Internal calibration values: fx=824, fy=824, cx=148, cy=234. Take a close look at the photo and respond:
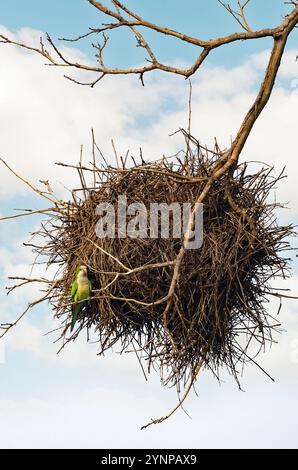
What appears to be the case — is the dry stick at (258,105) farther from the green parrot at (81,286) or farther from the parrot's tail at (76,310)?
the parrot's tail at (76,310)

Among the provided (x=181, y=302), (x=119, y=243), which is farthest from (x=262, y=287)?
(x=119, y=243)

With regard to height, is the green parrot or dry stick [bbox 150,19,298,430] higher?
dry stick [bbox 150,19,298,430]

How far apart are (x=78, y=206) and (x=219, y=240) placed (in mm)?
759

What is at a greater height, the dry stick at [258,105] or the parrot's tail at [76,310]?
the dry stick at [258,105]

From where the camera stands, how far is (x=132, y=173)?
12.9ft

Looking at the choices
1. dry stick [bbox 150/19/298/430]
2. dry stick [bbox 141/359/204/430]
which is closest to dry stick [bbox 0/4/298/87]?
dry stick [bbox 150/19/298/430]

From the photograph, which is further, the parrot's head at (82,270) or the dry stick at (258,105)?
the dry stick at (258,105)

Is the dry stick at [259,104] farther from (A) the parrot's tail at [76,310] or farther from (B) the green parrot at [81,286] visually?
(A) the parrot's tail at [76,310]

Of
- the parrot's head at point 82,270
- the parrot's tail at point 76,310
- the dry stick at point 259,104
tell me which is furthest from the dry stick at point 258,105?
the parrot's tail at point 76,310

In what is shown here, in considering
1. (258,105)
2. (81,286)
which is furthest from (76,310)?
(258,105)

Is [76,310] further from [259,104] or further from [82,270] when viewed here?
[259,104]

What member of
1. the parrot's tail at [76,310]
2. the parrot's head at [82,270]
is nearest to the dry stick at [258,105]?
the parrot's head at [82,270]

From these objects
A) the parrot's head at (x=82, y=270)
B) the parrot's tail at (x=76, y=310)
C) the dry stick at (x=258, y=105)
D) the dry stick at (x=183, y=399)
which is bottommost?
the dry stick at (x=183, y=399)

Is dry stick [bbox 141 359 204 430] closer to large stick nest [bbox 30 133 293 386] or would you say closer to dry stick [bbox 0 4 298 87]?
large stick nest [bbox 30 133 293 386]
